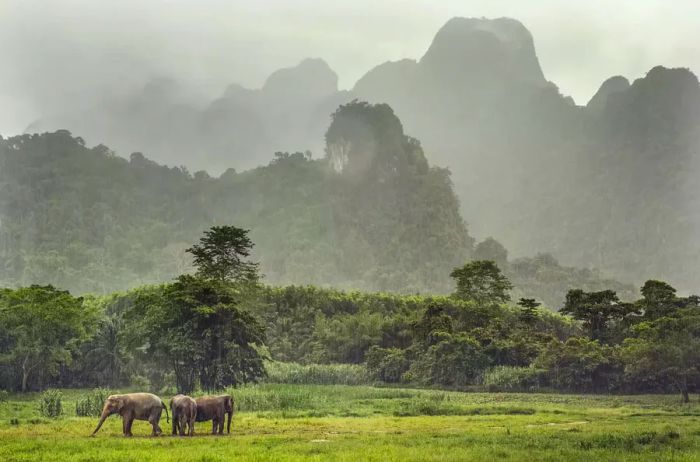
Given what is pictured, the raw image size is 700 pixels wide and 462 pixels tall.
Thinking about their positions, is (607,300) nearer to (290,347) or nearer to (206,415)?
(290,347)

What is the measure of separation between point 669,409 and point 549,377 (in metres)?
13.9

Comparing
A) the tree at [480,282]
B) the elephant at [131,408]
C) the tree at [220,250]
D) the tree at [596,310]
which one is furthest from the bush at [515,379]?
the elephant at [131,408]

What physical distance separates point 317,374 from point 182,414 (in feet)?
96.5

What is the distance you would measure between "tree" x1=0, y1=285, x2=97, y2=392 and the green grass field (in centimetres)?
892

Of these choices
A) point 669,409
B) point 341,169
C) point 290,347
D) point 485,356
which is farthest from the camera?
point 341,169

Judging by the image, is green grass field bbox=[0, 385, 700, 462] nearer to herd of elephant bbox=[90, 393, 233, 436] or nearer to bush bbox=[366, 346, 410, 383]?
herd of elephant bbox=[90, 393, 233, 436]

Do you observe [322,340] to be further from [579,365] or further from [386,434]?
[386,434]

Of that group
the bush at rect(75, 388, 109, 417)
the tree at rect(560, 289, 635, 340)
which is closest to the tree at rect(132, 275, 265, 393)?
the bush at rect(75, 388, 109, 417)

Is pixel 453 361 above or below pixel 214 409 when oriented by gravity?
above

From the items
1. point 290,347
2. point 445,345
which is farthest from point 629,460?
point 290,347

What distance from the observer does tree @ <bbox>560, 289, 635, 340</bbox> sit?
155 ft

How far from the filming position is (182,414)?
1928cm

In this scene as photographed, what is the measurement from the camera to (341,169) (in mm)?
180875

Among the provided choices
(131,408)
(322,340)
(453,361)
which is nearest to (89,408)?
(131,408)
